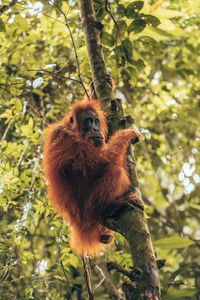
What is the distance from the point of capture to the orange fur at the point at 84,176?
8.45ft

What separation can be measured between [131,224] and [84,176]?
0.79 meters

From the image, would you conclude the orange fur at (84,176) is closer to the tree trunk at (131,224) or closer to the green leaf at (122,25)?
the tree trunk at (131,224)

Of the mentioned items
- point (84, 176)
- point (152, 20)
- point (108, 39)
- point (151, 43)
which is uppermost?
point (108, 39)

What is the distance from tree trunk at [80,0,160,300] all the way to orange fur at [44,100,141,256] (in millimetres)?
181

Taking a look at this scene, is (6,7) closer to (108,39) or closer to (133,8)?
(108,39)

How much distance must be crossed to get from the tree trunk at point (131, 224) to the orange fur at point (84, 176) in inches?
7.1

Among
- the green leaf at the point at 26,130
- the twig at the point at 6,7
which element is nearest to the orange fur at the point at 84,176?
the green leaf at the point at 26,130

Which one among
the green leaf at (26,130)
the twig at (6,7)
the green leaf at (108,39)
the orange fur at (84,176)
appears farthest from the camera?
the green leaf at (26,130)

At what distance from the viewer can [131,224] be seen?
207 cm

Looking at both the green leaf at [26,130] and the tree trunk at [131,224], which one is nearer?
the tree trunk at [131,224]

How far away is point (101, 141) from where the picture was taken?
9.41ft

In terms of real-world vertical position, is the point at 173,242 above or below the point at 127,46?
below

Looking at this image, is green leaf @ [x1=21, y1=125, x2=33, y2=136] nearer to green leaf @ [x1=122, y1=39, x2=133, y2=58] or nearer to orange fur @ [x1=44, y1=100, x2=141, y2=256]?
orange fur @ [x1=44, y1=100, x2=141, y2=256]

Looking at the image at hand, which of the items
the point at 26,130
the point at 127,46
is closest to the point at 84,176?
the point at 26,130
